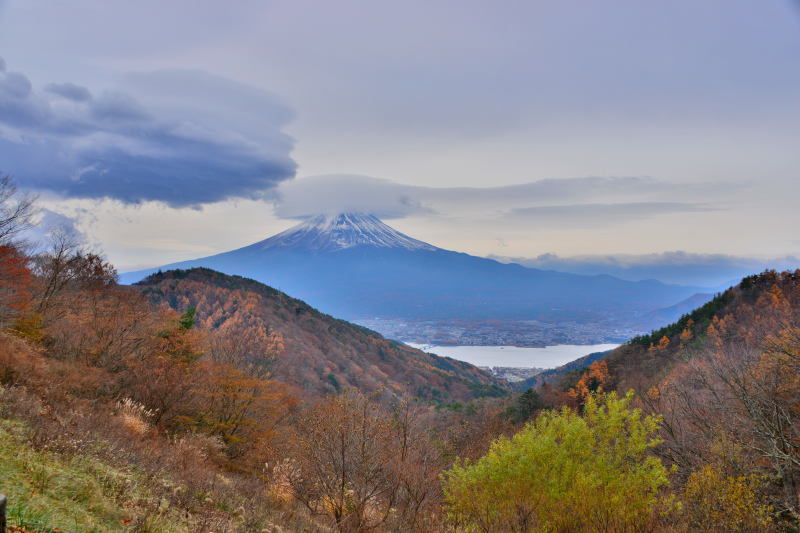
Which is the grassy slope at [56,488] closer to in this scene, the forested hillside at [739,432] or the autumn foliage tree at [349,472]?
the autumn foliage tree at [349,472]

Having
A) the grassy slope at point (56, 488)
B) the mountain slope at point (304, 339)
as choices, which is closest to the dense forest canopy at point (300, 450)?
the grassy slope at point (56, 488)

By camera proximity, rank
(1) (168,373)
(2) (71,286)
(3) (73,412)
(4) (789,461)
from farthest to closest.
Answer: (2) (71,286) < (1) (168,373) < (4) (789,461) < (3) (73,412)

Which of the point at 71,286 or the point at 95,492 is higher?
the point at 71,286

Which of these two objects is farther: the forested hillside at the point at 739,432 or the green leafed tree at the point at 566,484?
the green leafed tree at the point at 566,484

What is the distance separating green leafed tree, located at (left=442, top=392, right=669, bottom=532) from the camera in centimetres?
1395

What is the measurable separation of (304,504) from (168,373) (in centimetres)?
1161

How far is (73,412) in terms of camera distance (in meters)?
11.5

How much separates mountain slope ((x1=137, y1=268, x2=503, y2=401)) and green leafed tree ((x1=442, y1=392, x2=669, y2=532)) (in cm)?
5407

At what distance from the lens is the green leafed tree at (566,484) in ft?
45.8

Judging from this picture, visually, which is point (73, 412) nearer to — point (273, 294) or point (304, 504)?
point (304, 504)

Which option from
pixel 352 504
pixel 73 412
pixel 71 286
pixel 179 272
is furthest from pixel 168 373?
pixel 179 272

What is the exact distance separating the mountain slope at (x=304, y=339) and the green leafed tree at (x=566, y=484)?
5407 cm

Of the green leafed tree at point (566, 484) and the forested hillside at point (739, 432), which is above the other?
the forested hillside at point (739, 432)

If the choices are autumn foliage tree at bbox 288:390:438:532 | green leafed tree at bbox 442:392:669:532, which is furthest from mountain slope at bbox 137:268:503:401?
autumn foliage tree at bbox 288:390:438:532
